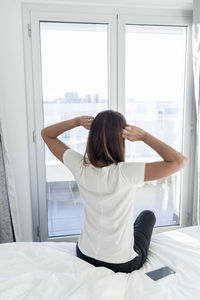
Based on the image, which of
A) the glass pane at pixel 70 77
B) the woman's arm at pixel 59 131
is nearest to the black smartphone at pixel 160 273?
the woman's arm at pixel 59 131

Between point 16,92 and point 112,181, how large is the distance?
50.8 inches

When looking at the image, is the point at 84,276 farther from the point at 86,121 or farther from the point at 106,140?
the point at 86,121

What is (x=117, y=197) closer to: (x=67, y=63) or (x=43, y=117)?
(x=43, y=117)

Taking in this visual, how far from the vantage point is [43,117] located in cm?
216

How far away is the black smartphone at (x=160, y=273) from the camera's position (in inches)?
46.4

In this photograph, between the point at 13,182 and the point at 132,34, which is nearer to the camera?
the point at 13,182

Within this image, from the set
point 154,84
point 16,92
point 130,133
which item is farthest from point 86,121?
point 154,84

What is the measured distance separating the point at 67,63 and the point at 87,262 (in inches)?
62.8

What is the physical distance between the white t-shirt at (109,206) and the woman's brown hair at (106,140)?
0.13 ft

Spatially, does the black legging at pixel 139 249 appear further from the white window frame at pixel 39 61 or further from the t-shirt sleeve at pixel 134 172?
the white window frame at pixel 39 61

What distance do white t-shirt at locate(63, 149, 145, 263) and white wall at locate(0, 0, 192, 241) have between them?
3.25ft

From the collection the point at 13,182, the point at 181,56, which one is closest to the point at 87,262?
the point at 13,182

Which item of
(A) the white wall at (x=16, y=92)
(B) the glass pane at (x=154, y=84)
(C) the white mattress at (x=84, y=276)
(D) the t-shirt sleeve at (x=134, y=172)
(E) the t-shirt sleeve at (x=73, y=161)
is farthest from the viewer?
(B) the glass pane at (x=154, y=84)

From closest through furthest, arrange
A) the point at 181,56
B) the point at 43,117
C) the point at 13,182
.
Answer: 1. the point at 13,182
2. the point at 43,117
3. the point at 181,56
